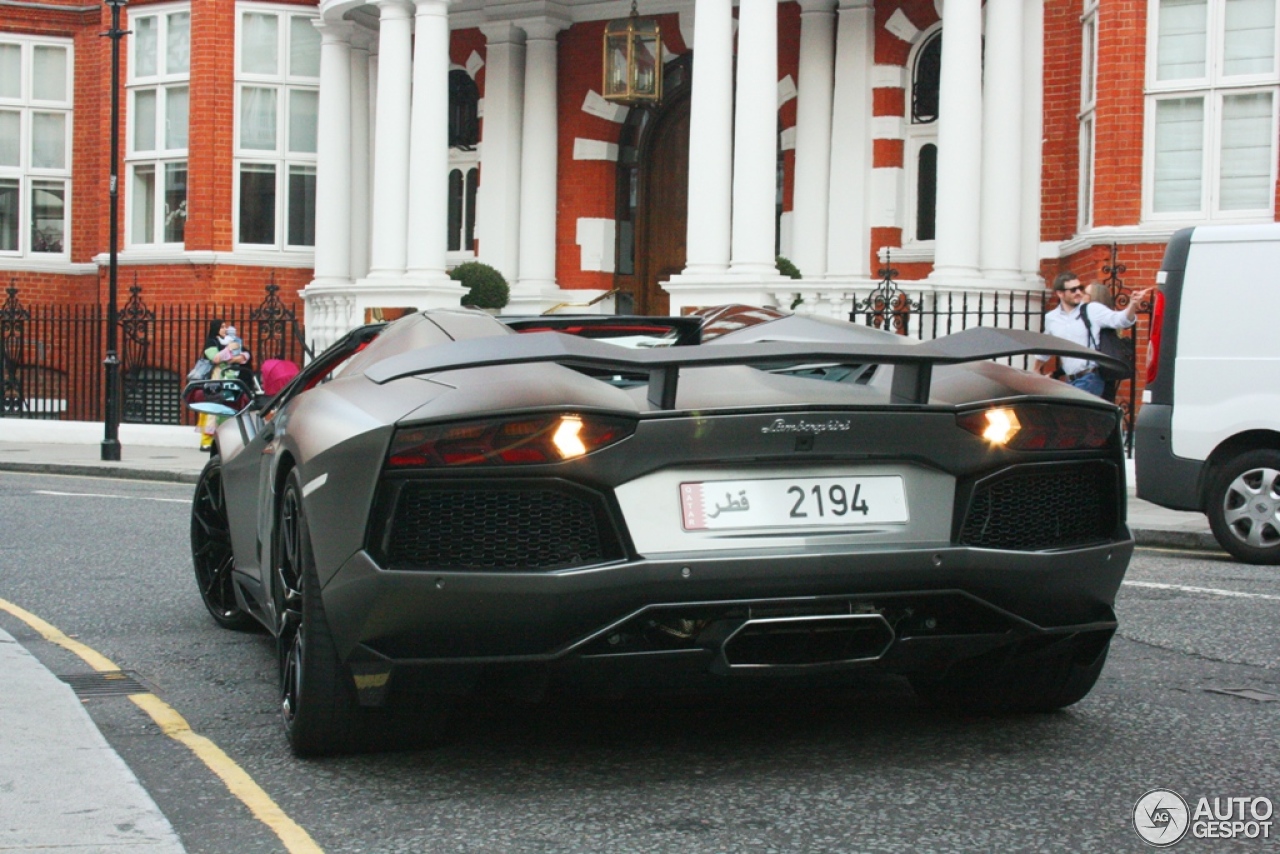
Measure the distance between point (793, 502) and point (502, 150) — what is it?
19691 mm

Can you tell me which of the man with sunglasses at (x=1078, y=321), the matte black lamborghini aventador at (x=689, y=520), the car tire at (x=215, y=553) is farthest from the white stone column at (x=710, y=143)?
the matte black lamborghini aventador at (x=689, y=520)

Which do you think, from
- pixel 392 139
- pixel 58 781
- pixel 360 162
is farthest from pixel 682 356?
pixel 360 162

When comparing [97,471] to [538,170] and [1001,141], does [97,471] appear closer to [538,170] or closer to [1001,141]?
[538,170]

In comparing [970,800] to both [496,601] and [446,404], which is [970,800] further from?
[446,404]

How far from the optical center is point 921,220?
806 inches

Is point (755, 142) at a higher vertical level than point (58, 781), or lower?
higher

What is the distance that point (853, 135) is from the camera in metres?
20.4

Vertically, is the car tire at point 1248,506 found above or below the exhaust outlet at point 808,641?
below

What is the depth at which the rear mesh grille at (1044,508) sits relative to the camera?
14.3ft

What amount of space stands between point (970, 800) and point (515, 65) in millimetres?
20063

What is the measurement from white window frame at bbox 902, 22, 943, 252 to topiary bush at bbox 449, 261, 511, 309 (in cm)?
529

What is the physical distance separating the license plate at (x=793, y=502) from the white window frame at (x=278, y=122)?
21891mm

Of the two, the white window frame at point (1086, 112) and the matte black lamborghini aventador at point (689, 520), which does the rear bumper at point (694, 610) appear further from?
the white window frame at point (1086, 112)

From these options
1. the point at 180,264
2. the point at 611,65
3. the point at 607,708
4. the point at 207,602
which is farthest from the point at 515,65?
the point at 607,708
